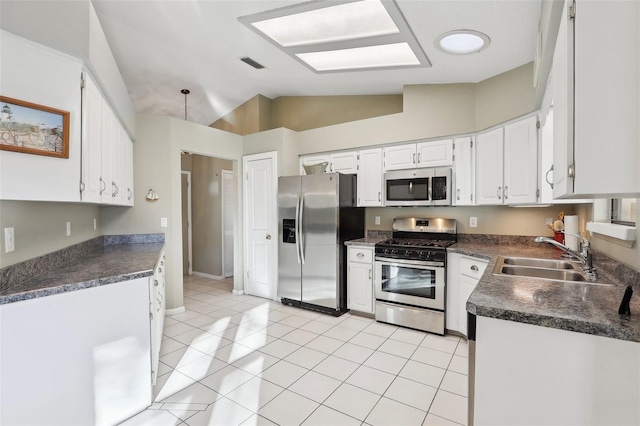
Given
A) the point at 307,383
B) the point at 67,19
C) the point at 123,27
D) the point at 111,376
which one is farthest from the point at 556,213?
the point at 123,27

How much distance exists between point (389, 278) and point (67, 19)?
3310mm

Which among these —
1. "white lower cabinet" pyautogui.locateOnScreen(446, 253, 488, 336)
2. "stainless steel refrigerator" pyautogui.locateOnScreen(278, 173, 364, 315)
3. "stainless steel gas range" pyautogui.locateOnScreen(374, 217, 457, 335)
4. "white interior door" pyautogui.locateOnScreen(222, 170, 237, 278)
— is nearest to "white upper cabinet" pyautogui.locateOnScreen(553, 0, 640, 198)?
"white lower cabinet" pyautogui.locateOnScreen(446, 253, 488, 336)

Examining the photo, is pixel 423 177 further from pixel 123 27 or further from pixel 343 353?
pixel 123 27

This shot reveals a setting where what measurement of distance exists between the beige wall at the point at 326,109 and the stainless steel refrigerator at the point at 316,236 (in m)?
1.00

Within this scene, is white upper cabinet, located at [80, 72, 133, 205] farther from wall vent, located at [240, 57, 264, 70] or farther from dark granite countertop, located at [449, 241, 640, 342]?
dark granite countertop, located at [449, 241, 640, 342]

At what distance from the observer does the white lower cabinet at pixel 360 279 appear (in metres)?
3.64

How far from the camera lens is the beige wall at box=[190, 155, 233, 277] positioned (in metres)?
5.75

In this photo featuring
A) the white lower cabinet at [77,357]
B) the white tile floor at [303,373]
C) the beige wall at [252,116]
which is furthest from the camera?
the beige wall at [252,116]

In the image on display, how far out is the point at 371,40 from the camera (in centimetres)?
267

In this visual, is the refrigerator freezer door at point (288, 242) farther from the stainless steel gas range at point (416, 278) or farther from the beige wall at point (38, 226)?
the beige wall at point (38, 226)

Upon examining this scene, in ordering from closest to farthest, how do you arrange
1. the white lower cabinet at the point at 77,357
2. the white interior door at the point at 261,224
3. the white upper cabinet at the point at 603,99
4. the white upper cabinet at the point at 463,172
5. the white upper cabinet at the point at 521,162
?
the white upper cabinet at the point at 603,99 → the white lower cabinet at the point at 77,357 → the white upper cabinet at the point at 521,162 → the white upper cabinet at the point at 463,172 → the white interior door at the point at 261,224

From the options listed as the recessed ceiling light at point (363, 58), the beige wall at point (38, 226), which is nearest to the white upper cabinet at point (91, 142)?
the beige wall at point (38, 226)

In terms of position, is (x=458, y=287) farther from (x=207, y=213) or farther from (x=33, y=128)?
(x=207, y=213)

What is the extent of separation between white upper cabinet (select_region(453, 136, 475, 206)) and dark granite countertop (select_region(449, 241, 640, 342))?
1621 mm
